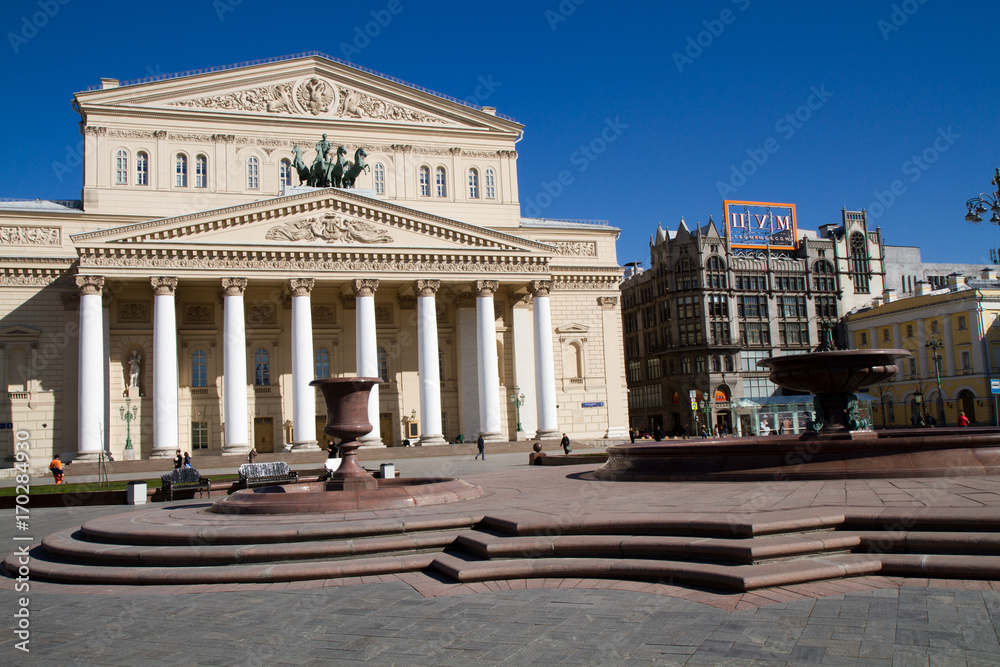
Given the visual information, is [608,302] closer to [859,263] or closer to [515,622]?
[859,263]

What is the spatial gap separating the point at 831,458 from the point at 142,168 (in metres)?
45.0

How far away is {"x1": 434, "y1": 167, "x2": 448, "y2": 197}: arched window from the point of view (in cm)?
5381

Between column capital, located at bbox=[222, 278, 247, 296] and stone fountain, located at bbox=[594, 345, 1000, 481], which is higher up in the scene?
column capital, located at bbox=[222, 278, 247, 296]

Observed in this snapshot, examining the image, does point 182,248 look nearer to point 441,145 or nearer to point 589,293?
point 441,145

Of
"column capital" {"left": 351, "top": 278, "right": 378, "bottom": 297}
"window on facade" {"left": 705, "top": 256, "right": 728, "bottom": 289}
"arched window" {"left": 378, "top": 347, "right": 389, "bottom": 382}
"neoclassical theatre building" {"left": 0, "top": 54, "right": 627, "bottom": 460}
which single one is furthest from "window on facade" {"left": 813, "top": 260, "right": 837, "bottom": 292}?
"column capital" {"left": 351, "top": 278, "right": 378, "bottom": 297}

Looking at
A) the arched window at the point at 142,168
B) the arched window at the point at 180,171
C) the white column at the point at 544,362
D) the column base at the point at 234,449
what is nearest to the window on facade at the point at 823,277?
the white column at the point at 544,362

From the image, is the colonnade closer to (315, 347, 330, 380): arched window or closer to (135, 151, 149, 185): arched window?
(315, 347, 330, 380): arched window

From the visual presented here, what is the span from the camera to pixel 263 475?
23453 mm

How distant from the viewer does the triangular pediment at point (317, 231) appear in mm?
40625

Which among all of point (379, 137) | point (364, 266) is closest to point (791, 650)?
point (364, 266)

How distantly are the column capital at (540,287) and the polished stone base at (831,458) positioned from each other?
30.5 m

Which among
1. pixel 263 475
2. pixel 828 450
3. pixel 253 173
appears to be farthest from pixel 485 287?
pixel 828 450

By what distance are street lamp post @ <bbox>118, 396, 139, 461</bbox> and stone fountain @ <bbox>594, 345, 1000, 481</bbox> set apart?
105 feet

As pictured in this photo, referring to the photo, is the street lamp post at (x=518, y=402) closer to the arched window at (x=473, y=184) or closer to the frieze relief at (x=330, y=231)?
the frieze relief at (x=330, y=231)
